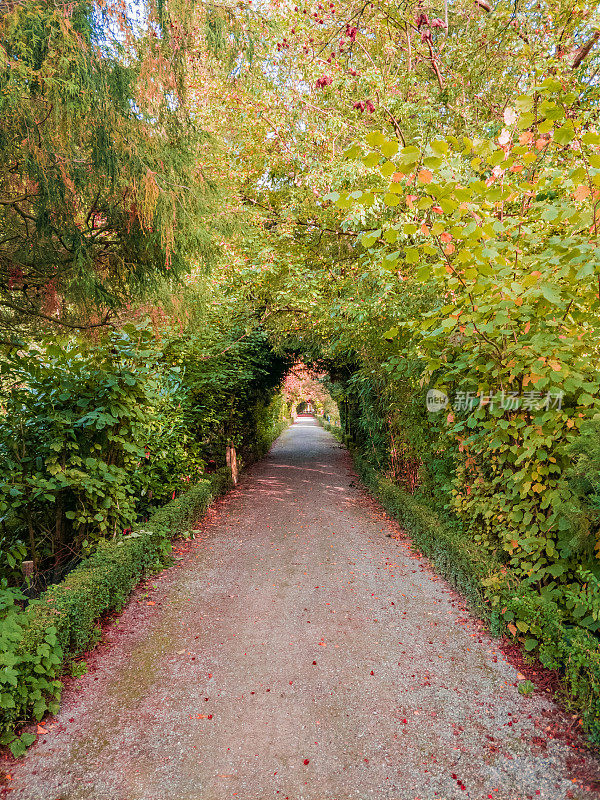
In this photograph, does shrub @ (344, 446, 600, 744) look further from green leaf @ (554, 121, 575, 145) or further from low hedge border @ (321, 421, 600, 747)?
green leaf @ (554, 121, 575, 145)

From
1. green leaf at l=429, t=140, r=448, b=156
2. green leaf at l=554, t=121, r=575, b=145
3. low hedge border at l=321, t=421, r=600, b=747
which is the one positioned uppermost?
green leaf at l=554, t=121, r=575, b=145

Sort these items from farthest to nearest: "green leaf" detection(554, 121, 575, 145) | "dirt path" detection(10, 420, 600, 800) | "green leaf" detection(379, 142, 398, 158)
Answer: "green leaf" detection(554, 121, 575, 145)
"dirt path" detection(10, 420, 600, 800)
"green leaf" detection(379, 142, 398, 158)

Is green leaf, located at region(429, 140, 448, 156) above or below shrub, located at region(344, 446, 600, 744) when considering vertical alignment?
above

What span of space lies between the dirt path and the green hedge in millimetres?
189

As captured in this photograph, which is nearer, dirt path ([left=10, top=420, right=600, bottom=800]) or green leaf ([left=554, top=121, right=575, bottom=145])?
dirt path ([left=10, top=420, right=600, bottom=800])

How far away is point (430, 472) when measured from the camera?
6496 mm

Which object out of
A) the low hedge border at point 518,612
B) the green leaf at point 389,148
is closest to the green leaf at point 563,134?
the green leaf at point 389,148

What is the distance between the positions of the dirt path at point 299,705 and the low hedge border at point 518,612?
0.62 feet

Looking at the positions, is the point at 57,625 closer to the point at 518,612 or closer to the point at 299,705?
the point at 299,705

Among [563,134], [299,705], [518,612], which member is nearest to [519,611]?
[518,612]

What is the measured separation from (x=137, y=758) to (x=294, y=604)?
2.26m

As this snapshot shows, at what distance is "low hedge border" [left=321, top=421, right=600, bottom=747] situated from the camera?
2.79 metres

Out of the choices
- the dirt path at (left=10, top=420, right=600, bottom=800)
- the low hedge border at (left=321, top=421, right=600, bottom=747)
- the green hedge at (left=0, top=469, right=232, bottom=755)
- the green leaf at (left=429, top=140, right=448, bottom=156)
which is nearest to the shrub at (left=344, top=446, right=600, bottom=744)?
the low hedge border at (left=321, top=421, right=600, bottom=747)

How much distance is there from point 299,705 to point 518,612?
1836mm
